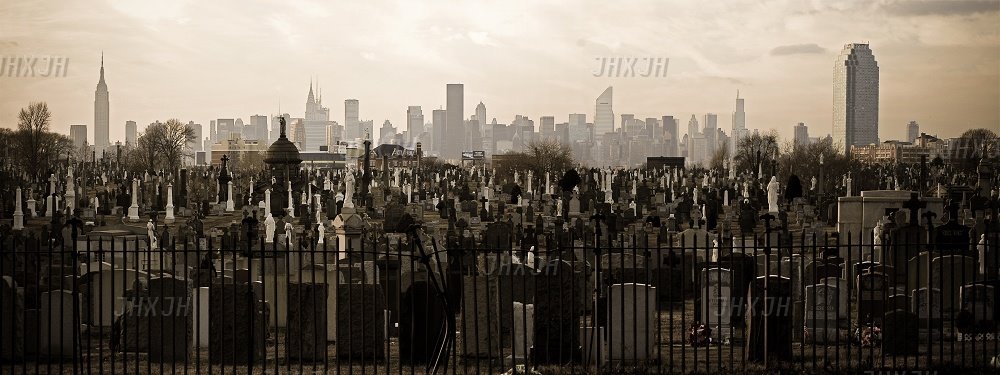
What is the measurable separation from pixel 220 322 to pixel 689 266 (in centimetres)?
Answer: 926

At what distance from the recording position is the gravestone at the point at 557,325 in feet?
36.4

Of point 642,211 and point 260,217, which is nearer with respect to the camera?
point 260,217

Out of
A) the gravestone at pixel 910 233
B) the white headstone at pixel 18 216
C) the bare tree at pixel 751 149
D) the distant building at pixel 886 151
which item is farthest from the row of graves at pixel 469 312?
the distant building at pixel 886 151

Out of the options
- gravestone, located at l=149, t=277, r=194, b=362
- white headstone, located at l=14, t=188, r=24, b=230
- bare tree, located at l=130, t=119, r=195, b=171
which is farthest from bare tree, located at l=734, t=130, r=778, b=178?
gravestone, located at l=149, t=277, r=194, b=362

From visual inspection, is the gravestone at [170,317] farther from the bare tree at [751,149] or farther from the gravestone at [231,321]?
the bare tree at [751,149]

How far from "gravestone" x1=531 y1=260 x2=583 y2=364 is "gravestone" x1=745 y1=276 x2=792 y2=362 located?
1.84 metres

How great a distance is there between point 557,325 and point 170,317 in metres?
4.28

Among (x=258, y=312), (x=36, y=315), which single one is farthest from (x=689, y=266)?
(x=36, y=315)

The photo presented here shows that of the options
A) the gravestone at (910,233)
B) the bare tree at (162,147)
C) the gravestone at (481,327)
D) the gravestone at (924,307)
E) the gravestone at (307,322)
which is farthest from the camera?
the bare tree at (162,147)

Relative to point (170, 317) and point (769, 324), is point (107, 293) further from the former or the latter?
point (769, 324)

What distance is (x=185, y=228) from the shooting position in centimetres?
2641

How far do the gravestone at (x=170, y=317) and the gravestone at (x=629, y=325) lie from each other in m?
4.69

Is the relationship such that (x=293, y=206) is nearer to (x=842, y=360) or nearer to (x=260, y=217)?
(x=260, y=217)

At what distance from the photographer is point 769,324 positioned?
11.0 metres
